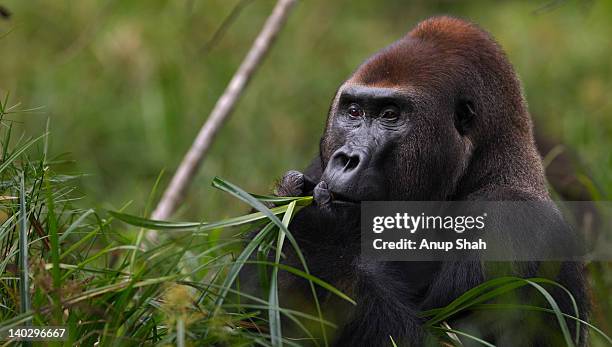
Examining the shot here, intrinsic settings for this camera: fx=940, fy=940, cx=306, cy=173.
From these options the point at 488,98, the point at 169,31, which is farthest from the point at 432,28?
the point at 169,31

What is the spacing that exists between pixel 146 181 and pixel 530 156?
4678mm

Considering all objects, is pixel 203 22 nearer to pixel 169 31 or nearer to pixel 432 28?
pixel 169 31

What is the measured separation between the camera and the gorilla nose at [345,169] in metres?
4.12

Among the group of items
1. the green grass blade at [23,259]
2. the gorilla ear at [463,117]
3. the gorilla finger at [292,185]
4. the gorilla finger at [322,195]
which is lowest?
the green grass blade at [23,259]

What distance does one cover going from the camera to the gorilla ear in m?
4.56

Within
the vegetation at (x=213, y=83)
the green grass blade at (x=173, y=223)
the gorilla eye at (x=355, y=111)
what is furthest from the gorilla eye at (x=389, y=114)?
the vegetation at (x=213, y=83)

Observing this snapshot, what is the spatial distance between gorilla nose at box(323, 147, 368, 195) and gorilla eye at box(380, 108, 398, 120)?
0.87 ft

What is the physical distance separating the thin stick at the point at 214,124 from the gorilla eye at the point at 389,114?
77.8 inches

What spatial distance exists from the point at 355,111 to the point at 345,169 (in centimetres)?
47

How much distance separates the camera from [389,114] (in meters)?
4.48

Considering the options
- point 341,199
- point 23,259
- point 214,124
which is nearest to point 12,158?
point 23,259

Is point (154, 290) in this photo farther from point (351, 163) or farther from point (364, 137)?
point (364, 137)

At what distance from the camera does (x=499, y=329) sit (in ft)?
12.9

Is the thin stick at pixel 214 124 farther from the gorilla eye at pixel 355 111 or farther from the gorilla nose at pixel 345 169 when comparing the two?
the gorilla nose at pixel 345 169
